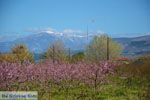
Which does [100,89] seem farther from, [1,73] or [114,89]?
[1,73]

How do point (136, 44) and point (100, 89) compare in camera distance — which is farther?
point (136, 44)

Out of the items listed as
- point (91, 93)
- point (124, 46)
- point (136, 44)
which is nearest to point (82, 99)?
point (91, 93)

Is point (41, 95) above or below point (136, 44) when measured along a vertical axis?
below

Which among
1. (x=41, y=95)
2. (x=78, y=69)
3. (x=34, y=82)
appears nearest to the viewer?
(x=41, y=95)

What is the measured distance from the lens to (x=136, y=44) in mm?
14648

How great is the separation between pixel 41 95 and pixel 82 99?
1.86ft

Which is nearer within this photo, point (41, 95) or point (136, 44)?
point (41, 95)

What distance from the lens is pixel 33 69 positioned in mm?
5660

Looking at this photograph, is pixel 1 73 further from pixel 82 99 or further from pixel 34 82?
pixel 82 99

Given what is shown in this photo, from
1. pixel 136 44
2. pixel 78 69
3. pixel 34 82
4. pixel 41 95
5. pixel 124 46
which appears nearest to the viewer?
pixel 41 95

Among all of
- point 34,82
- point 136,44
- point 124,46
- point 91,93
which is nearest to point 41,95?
point 34,82

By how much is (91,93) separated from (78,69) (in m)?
0.49

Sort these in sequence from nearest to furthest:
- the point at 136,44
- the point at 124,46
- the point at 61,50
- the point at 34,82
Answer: the point at 34,82, the point at 136,44, the point at 61,50, the point at 124,46

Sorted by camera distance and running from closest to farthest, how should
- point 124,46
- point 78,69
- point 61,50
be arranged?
point 78,69
point 61,50
point 124,46
